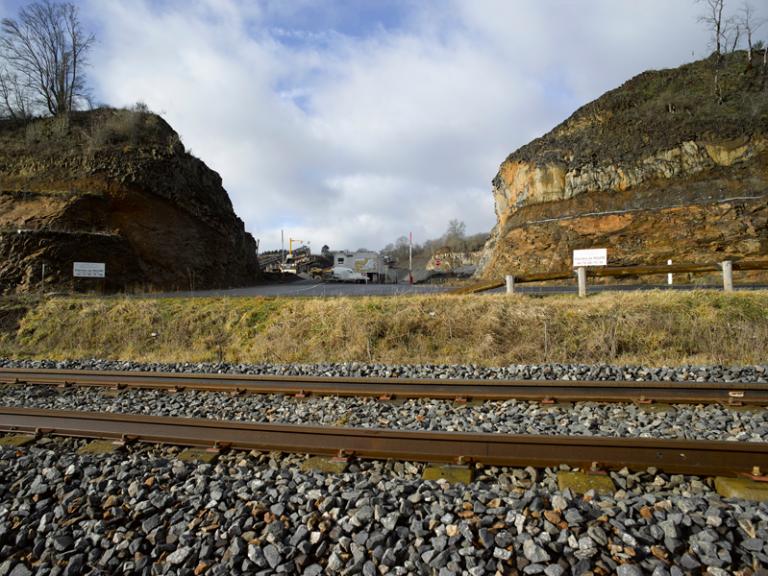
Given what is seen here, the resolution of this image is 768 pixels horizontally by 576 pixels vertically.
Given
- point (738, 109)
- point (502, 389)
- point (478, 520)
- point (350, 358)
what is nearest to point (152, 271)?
point (350, 358)

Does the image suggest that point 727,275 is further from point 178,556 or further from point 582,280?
point 178,556

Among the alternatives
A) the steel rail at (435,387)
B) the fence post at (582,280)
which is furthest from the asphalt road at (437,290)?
the steel rail at (435,387)

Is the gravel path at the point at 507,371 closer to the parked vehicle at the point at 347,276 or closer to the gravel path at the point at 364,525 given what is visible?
the gravel path at the point at 364,525

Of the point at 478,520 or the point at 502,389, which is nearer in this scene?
the point at 478,520

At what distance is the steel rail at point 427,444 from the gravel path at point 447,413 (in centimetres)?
77

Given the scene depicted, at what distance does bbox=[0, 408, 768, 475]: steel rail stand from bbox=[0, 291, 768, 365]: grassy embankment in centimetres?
493

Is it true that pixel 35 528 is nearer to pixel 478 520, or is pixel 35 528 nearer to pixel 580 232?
pixel 478 520

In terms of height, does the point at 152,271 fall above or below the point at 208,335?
above

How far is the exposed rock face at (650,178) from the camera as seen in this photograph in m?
23.2

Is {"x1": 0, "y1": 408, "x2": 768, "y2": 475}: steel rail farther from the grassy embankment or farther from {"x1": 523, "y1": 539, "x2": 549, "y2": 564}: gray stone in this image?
the grassy embankment

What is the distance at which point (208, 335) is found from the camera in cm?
1270

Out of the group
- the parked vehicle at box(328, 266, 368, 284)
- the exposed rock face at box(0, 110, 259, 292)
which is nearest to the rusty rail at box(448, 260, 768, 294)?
the exposed rock face at box(0, 110, 259, 292)

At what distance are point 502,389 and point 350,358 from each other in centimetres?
435

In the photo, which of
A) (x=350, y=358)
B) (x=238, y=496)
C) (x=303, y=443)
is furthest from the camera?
(x=350, y=358)
